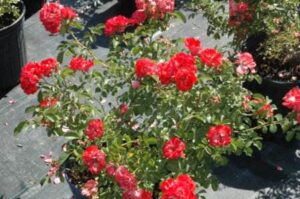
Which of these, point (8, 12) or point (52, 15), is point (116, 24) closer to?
point (52, 15)

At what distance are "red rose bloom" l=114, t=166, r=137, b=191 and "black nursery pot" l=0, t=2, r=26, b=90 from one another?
2.08 meters

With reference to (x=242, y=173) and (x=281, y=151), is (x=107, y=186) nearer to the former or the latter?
(x=242, y=173)

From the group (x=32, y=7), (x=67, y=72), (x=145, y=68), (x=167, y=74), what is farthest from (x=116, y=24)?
(x=32, y=7)

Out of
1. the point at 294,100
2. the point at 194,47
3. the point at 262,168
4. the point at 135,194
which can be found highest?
the point at 194,47

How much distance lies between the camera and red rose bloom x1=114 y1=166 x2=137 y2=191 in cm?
214

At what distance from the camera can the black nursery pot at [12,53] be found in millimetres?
3920

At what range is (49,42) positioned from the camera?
4.64 m

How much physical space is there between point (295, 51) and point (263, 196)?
3.20 ft

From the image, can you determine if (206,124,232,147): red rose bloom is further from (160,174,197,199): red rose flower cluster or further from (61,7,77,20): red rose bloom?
(61,7,77,20): red rose bloom

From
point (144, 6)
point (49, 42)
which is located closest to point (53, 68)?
point (144, 6)

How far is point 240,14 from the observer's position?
3.27 m

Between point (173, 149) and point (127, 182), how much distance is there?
0.23m

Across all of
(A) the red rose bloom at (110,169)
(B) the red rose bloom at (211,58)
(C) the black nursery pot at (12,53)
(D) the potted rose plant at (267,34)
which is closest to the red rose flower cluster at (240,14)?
(D) the potted rose plant at (267,34)

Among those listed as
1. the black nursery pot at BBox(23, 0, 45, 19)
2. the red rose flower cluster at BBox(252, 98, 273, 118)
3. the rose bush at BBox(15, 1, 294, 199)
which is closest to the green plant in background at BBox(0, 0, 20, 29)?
the black nursery pot at BBox(23, 0, 45, 19)
